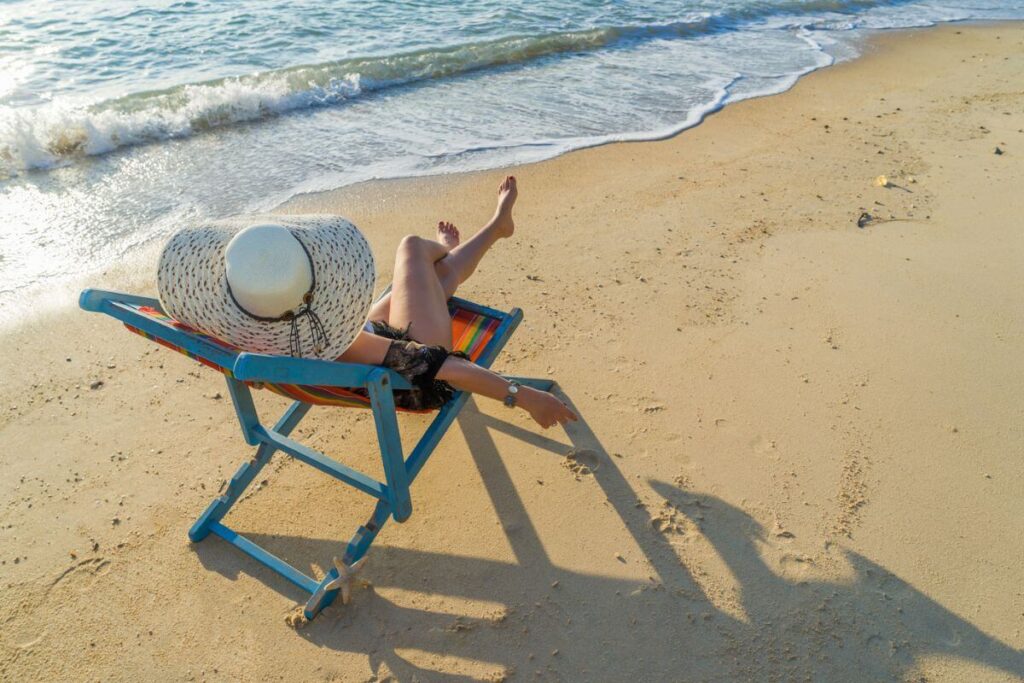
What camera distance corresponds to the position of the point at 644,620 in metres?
2.41

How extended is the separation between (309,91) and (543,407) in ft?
19.5

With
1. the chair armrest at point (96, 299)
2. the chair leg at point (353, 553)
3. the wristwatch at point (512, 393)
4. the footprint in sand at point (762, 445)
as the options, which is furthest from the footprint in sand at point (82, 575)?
the footprint in sand at point (762, 445)

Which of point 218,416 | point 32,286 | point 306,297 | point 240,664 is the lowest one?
point 240,664

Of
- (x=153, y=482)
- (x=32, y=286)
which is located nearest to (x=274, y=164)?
(x=32, y=286)

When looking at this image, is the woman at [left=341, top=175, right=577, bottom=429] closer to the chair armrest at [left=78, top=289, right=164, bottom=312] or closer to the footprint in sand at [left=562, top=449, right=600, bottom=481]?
the footprint in sand at [left=562, top=449, right=600, bottom=481]

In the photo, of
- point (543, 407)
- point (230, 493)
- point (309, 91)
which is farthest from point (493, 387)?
point (309, 91)

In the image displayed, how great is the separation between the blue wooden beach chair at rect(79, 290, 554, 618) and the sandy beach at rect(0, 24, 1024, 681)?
116mm

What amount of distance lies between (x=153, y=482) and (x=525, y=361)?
1655 mm

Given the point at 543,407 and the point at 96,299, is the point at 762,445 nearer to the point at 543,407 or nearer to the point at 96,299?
the point at 543,407

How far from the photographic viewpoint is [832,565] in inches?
101

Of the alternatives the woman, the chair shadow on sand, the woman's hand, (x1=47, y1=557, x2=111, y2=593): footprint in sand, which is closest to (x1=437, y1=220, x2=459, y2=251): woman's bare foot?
the woman

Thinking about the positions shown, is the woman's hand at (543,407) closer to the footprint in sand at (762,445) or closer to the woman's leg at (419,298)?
the woman's leg at (419,298)

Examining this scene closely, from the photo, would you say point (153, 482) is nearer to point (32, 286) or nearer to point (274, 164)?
point (32, 286)

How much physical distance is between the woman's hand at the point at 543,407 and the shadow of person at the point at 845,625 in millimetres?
731
